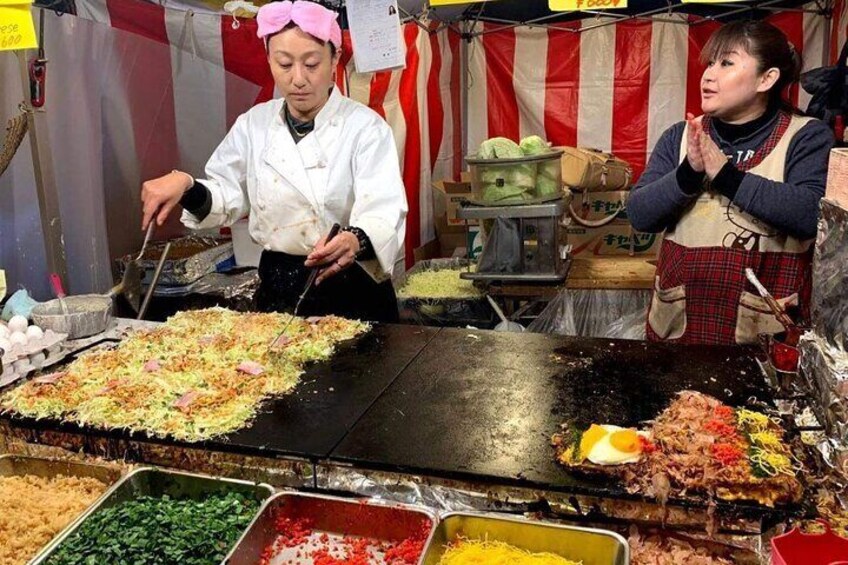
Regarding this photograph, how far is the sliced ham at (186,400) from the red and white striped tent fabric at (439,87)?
2.38 meters

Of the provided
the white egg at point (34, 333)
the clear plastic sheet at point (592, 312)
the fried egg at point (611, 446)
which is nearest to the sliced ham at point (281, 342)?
the white egg at point (34, 333)

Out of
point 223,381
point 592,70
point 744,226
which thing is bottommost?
point 223,381

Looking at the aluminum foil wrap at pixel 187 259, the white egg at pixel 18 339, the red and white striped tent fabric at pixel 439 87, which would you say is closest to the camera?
the white egg at pixel 18 339

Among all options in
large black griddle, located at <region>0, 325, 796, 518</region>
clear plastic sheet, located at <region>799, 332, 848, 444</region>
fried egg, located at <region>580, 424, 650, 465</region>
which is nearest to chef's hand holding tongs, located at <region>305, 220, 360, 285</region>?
large black griddle, located at <region>0, 325, 796, 518</region>

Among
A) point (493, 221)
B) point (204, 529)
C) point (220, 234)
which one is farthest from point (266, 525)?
point (220, 234)

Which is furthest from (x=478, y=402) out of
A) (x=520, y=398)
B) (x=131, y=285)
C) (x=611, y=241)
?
(x=611, y=241)

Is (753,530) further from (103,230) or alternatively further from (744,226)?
(103,230)

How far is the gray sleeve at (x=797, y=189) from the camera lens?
2.41 meters

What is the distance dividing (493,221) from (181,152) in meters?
2.41

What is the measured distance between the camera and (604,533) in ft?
4.72

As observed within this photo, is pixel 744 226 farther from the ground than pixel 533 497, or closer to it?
farther from the ground

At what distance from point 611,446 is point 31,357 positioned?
1.98 m

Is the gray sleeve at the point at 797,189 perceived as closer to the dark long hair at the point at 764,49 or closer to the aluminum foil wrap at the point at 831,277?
the dark long hair at the point at 764,49

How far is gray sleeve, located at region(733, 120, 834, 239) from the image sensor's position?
2406 mm
